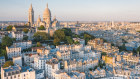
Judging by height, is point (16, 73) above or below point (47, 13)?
below

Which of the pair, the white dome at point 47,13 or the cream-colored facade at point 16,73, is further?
the white dome at point 47,13

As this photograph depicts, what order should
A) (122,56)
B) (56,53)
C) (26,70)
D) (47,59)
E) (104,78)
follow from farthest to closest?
(122,56)
(56,53)
(47,59)
(104,78)
(26,70)

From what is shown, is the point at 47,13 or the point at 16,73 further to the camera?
the point at 47,13

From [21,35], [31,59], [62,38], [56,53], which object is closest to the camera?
[31,59]

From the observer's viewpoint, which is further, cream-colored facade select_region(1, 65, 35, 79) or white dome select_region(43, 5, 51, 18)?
white dome select_region(43, 5, 51, 18)

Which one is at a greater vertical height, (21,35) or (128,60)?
(21,35)

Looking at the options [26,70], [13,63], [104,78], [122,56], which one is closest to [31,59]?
[13,63]

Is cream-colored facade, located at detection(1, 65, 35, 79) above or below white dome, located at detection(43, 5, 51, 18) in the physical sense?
below

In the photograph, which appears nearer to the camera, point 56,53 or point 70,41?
point 56,53

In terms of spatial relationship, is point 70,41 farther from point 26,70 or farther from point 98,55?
point 26,70

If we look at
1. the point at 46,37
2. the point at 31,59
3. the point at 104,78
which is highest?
the point at 46,37

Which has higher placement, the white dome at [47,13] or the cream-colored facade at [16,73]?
the white dome at [47,13]
